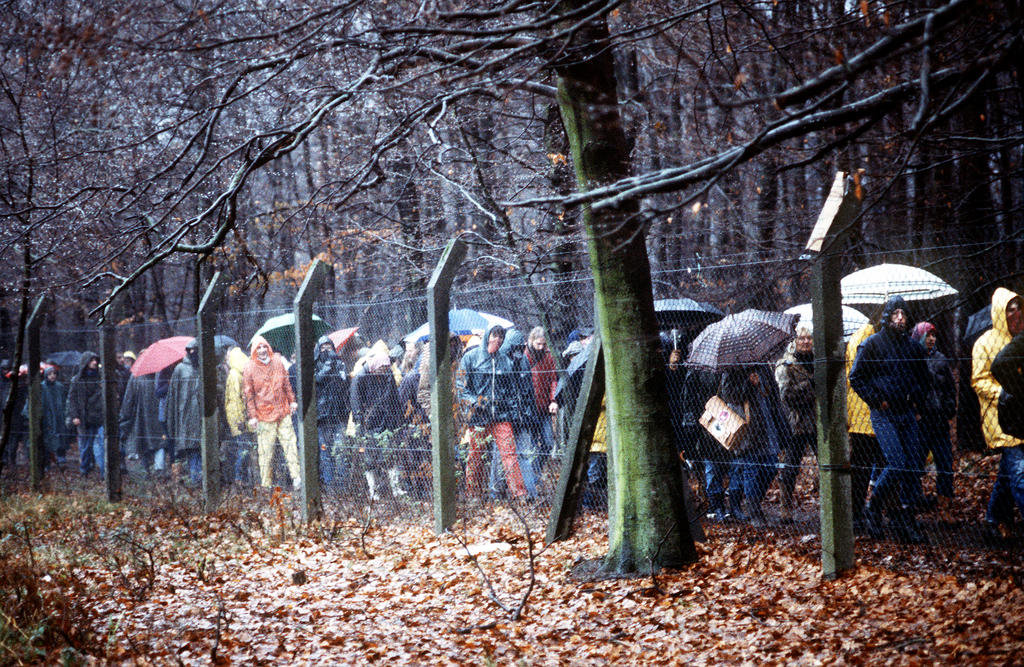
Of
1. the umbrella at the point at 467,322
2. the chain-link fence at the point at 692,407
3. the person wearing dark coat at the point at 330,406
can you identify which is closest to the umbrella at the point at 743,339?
the chain-link fence at the point at 692,407

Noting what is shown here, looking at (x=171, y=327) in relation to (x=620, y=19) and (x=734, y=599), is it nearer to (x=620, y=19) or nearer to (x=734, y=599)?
(x=620, y=19)

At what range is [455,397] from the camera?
910 cm

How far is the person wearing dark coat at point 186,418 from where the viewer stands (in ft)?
39.3

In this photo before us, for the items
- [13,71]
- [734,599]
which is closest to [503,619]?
[734,599]

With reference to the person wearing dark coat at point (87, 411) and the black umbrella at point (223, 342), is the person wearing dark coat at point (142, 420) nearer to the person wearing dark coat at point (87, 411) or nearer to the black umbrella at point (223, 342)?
the person wearing dark coat at point (87, 411)

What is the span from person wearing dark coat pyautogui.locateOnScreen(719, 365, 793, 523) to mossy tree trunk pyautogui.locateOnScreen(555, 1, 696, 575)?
1218mm

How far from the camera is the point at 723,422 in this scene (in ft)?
24.8

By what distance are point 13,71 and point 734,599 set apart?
11982 millimetres

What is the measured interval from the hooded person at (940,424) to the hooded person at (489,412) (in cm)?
351

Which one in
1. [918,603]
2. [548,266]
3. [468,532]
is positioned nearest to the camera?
[918,603]

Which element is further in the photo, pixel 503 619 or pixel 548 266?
pixel 548 266

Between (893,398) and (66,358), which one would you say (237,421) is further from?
(66,358)

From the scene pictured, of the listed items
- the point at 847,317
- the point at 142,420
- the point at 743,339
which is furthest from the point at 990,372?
the point at 142,420

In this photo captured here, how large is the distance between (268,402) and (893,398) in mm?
7061
